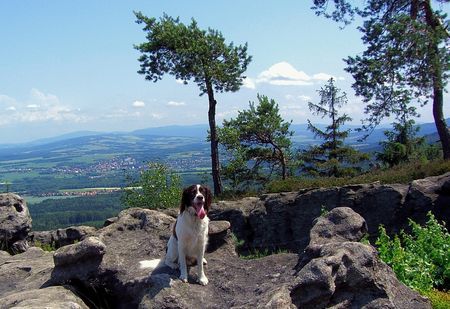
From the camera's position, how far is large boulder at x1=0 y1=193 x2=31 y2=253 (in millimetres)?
14859

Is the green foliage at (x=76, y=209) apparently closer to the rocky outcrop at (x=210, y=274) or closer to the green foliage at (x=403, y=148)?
the green foliage at (x=403, y=148)

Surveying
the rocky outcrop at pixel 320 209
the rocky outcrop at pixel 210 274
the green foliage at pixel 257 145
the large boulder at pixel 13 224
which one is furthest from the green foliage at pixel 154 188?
the rocky outcrop at pixel 210 274

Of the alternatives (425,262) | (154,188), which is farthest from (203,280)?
(154,188)

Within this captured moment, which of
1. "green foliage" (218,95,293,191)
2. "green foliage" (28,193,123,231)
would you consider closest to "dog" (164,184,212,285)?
"green foliage" (218,95,293,191)

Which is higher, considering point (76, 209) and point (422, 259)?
point (422, 259)

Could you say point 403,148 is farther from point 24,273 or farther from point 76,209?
point 76,209

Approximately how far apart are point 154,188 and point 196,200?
2175 cm

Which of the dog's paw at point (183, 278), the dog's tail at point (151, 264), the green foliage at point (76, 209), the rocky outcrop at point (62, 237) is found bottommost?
the green foliage at point (76, 209)

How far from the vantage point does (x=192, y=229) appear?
785cm

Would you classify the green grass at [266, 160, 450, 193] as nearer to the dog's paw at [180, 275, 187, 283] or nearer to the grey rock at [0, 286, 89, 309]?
the dog's paw at [180, 275, 187, 283]

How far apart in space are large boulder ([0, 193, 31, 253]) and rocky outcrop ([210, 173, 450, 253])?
648 centimetres

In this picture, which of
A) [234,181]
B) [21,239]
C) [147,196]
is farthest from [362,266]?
[234,181]

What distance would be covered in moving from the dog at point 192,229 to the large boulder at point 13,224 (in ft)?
29.4

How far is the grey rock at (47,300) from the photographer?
6392 millimetres
